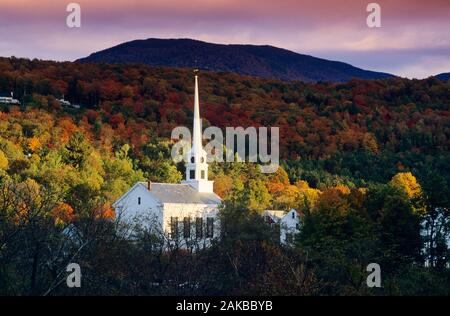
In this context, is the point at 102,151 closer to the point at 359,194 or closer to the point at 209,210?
the point at 209,210

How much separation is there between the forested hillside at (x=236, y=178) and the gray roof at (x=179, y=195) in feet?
6.91

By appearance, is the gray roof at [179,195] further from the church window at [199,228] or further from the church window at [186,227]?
the church window at [199,228]

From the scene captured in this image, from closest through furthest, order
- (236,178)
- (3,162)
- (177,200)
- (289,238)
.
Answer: (289,238), (177,200), (3,162), (236,178)

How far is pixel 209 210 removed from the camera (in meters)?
84.2

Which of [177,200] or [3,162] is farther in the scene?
[3,162]

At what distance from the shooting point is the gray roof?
8550cm

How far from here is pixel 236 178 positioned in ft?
359

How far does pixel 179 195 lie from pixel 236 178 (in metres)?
23.1

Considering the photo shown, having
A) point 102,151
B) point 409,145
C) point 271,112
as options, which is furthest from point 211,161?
point 271,112

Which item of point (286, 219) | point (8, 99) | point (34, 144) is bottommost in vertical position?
point (286, 219)

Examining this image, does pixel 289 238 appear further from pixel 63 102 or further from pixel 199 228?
pixel 63 102

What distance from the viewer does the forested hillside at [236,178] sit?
51.0m

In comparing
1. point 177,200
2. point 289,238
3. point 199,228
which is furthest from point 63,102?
point 289,238

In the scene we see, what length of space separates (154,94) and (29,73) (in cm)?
1769
